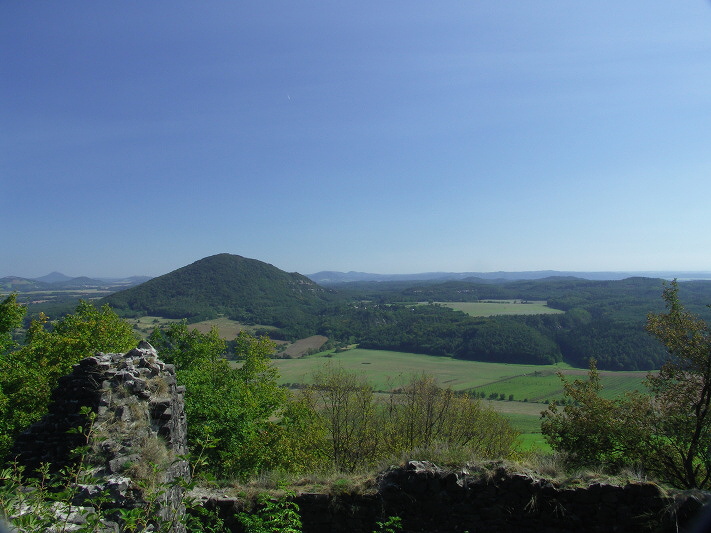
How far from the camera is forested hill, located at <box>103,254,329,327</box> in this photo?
307ft

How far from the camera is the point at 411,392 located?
18.5 m

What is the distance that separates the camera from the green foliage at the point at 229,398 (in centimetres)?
1538

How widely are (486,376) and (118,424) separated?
57069 millimetres

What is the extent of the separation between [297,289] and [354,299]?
107ft

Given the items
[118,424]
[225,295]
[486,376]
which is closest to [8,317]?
[118,424]

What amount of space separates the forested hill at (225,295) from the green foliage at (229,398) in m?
70.5

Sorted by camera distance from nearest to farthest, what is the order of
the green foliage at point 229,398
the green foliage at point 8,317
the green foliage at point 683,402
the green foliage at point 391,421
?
the green foliage at point 683,402 → the green foliage at point 229,398 → the green foliage at point 8,317 → the green foliage at point 391,421

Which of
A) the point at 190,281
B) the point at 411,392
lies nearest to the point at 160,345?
the point at 411,392

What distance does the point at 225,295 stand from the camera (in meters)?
112

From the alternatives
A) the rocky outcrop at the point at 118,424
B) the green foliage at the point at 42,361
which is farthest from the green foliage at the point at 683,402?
the green foliage at the point at 42,361

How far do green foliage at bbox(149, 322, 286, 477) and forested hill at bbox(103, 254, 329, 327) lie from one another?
231ft

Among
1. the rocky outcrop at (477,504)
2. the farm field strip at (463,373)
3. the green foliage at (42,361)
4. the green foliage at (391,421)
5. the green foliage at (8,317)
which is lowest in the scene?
the farm field strip at (463,373)

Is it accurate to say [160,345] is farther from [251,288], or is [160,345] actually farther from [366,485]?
[251,288]

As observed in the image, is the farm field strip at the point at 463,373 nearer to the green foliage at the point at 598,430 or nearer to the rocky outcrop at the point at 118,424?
the green foliage at the point at 598,430
